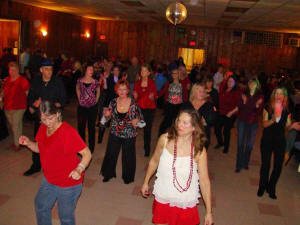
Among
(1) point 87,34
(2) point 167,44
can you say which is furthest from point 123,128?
(1) point 87,34

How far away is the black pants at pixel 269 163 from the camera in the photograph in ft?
14.0

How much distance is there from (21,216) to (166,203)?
197 centimetres

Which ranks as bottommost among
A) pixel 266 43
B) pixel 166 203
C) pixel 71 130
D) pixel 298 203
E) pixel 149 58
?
pixel 298 203

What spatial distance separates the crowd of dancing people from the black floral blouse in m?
0.01

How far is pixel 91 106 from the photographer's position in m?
5.53

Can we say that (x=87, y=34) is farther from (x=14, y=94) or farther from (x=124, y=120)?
(x=124, y=120)

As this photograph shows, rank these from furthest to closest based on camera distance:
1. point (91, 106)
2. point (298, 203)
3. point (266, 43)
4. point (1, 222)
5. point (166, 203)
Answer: point (266, 43) → point (91, 106) → point (298, 203) → point (1, 222) → point (166, 203)

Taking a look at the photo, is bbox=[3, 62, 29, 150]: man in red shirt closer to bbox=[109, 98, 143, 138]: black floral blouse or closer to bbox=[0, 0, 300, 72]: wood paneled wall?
bbox=[109, 98, 143, 138]: black floral blouse

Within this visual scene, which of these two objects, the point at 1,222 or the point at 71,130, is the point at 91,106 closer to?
the point at 1,222

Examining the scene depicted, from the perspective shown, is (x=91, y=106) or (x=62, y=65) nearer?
(x=91, y=106)

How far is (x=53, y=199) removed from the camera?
8.82ft

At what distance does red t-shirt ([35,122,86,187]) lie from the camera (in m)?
2.58

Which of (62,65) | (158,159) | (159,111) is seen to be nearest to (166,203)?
(158,159)

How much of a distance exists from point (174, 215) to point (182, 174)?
368 millimetres
